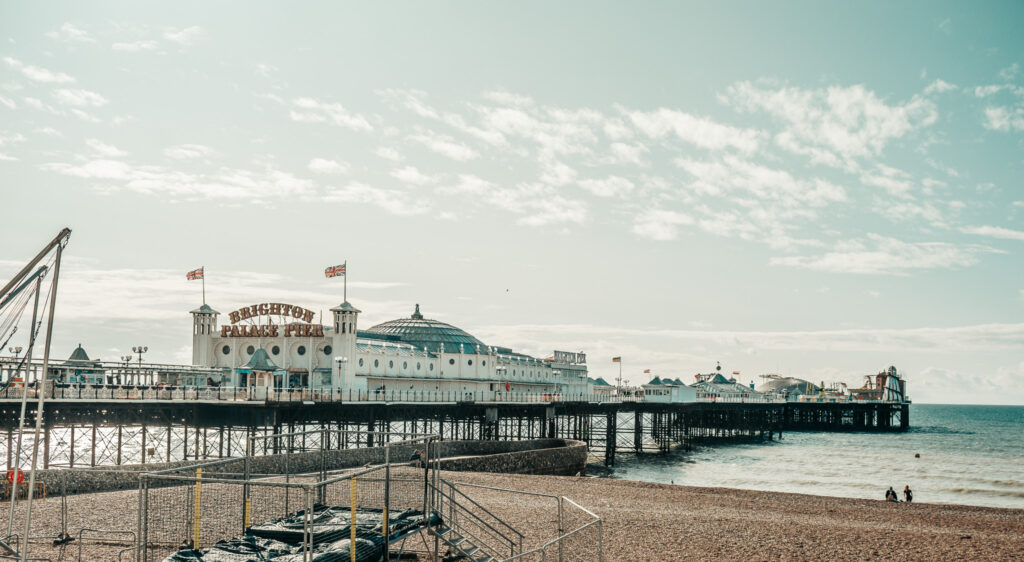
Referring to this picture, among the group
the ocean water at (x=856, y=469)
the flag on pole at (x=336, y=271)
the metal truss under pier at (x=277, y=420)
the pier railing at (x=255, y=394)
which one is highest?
the flag on pole at (x=336, y=271)

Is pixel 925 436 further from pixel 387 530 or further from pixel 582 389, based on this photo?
pixel 387 530

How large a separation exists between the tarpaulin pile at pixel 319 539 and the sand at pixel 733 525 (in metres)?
5.98

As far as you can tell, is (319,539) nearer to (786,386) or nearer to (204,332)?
(204,332)

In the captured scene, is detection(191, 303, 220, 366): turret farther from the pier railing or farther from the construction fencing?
the construction fencing

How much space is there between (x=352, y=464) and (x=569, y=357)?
5573cm

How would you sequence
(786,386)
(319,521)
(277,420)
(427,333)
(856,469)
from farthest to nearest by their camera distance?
(786,386) < (427,333) < (856,469) < (277,420) < (319,521)

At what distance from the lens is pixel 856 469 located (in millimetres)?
61812

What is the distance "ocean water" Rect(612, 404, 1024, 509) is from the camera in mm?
49156

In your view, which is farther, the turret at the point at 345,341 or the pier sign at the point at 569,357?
the pier sign at the point at 569,357

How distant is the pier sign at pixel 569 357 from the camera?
88056 mm

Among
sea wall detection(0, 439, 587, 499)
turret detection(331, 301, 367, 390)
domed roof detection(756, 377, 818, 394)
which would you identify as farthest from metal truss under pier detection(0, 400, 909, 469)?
domed roof detection(756, 377, 818, 394)

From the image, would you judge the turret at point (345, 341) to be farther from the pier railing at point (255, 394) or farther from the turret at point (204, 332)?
the turret at point (204, 332)

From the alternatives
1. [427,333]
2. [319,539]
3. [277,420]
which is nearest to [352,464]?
[277,420]

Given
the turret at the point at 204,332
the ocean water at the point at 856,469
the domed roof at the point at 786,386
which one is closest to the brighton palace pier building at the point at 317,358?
the turret at the point at 204,332
